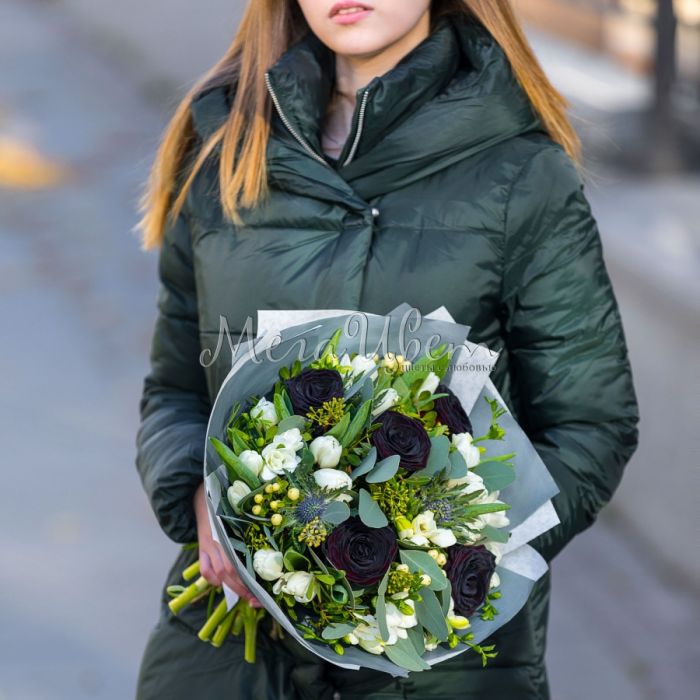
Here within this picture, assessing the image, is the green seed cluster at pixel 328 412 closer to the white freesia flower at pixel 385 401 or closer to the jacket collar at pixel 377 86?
the white freesia flower at pixel 385 401

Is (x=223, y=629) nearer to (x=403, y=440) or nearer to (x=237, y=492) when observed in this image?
(x=237, y=492)

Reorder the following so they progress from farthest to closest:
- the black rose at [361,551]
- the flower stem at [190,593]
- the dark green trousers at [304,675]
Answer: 1. the flower stem at [190,593]
2. the dark green trousers at [304,675]
3. the black rose at [361,551]

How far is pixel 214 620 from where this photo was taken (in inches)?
85.4

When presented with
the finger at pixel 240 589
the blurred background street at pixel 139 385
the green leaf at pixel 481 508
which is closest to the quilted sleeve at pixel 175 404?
the finger at pixel 240 589

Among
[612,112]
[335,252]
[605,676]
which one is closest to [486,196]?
[335,252]

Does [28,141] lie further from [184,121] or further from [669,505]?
[184,121]

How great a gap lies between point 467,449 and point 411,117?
0.67 metres

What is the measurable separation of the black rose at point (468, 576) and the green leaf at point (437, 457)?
13cm

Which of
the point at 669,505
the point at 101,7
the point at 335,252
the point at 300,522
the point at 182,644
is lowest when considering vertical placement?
the point at 101,7

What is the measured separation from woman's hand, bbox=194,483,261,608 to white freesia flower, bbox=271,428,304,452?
248mm

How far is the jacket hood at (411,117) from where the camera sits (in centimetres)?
217

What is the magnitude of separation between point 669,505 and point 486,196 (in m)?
2.36

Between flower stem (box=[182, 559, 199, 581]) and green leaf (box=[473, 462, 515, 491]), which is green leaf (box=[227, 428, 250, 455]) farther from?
flower stem (box=[182, 559, 199, 581])

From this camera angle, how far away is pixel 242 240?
2.26 meters
